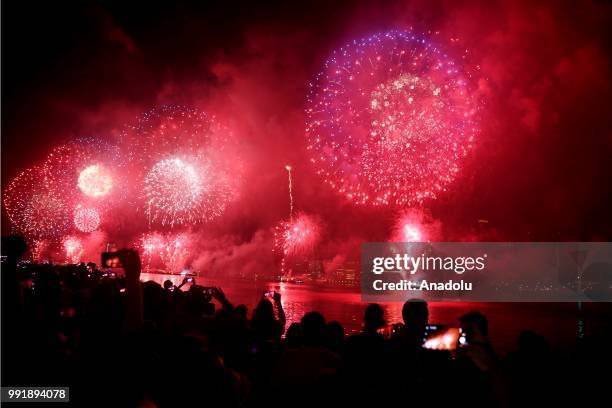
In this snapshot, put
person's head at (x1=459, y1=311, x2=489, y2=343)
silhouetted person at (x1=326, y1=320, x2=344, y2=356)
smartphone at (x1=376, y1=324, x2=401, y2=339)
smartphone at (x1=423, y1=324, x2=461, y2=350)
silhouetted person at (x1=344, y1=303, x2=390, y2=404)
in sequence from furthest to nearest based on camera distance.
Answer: smartphone at (x1=376, y1=324, x2=401, y2=339) → silhouetted person at (x1=326, y1=320, x2=344, y2=356) → smartphone at (x1=423, y1=324, x2=461, y2=350) → person's head at (x1=459, y1=311, x2=489, y2=343) → silhouetted person at (x1=344, y1=303, x2=390, y2=404)

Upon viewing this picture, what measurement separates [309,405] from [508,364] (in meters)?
2.33

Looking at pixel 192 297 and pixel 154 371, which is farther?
pixel 192 297

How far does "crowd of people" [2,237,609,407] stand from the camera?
344 cm

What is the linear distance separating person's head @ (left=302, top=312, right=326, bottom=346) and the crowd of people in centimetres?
2

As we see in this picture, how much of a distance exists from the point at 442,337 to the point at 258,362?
213 centimetres

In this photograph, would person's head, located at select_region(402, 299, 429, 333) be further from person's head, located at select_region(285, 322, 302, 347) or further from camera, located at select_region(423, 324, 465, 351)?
person's head, located at select_region(285, 322, 302, 347)

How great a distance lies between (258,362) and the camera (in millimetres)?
5816

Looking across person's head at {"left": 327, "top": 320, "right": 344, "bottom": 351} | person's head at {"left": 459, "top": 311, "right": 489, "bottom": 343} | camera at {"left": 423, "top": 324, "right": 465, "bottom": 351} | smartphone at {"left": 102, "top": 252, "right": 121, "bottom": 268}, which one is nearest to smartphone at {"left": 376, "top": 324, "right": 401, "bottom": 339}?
person's head at {"left": 327, "top": 320, "right": 344, "bottom": 351}

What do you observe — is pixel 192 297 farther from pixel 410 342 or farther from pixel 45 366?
pixel 410 342

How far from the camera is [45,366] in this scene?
14.7 ft

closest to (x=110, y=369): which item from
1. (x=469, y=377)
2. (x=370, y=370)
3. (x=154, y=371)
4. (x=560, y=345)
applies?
(x=154, y=371)

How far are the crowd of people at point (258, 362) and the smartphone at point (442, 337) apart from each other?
10 cm

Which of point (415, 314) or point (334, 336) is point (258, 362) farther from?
point (415, 314)

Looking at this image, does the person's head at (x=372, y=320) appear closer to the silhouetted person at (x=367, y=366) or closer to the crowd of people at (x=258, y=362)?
the crowd of people at (x=258, y=362)
